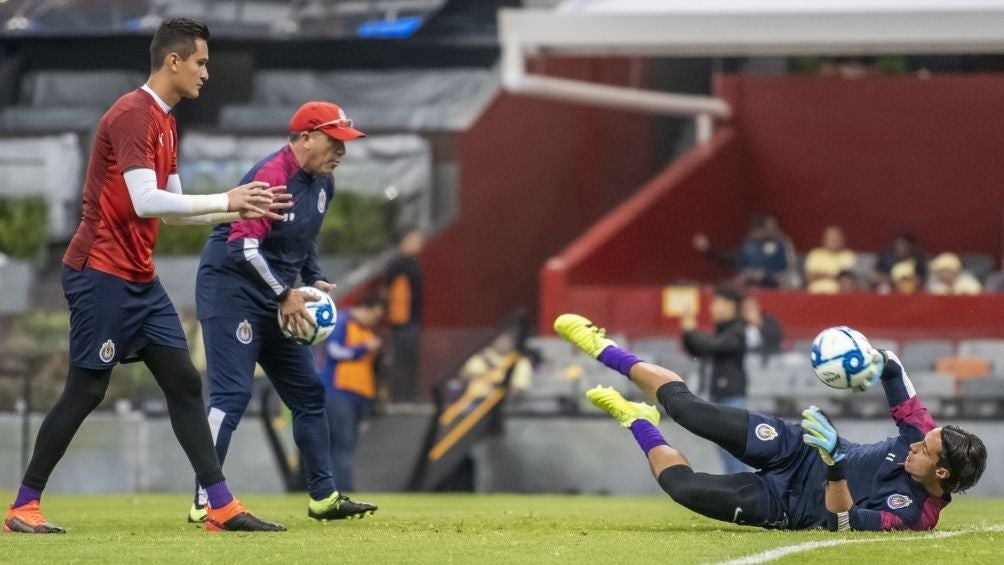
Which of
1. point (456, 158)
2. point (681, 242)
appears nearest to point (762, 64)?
point (681, 242)

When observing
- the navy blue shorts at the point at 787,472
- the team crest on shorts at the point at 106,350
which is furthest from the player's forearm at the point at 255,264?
the navy blue shorts at the point at 787,472

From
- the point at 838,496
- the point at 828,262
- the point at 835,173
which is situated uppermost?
the point at 835,173

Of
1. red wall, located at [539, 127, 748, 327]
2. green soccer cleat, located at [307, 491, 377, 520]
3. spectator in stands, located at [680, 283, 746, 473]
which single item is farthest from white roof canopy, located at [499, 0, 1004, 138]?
green soccer cleat, located at [307, 491, 377, 520]

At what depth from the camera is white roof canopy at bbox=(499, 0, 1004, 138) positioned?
752 inches

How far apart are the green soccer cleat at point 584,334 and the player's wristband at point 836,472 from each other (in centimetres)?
153

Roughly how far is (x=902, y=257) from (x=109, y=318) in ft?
49.9

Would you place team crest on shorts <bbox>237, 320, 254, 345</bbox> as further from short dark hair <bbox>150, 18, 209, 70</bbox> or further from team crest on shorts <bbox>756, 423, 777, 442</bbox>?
team crest on shorts <bbox>756, 423, 777, 442</bbox>

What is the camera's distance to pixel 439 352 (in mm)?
17625

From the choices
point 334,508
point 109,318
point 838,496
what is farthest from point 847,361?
point 109,318

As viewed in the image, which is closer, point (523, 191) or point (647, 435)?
point (647, 435)

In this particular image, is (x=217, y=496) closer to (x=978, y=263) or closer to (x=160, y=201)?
(x=160, y=201)

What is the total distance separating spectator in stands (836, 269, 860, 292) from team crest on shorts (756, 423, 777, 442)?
12.1 m

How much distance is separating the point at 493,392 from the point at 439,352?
2.09ft

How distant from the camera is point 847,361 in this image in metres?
8.69
